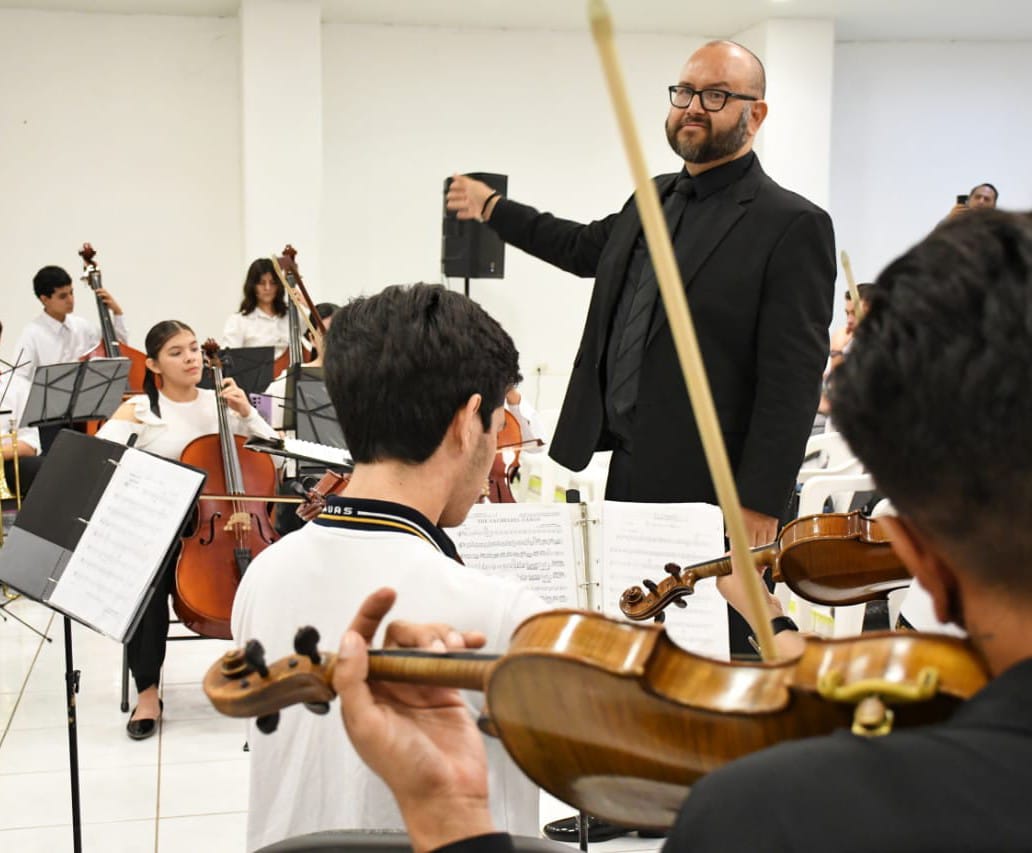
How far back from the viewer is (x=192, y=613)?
11.5 ft

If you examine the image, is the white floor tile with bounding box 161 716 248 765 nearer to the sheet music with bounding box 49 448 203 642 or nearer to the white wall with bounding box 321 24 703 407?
the sheet music with bounding box 49 448 203 642

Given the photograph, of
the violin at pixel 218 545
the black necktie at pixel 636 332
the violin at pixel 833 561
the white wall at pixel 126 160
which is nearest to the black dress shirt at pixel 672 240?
the black necktie at pixel 636 332

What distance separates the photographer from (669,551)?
2.18m

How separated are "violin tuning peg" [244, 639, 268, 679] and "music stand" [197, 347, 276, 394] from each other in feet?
15.2

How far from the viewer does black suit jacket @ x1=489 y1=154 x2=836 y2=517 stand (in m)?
2.26

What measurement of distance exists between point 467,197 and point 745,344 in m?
0.64

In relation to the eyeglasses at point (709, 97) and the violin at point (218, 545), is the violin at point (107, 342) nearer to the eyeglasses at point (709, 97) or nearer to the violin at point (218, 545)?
the violin at point (218, 545)

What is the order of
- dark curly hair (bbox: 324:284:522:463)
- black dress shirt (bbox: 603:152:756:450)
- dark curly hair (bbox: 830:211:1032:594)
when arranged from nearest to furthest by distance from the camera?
dark curly hair (bbox: 830:211:1032:594)
dark curly hair (bbox: 324:284:522:463)
black dress shirt (bbox: 603:152:756:450)

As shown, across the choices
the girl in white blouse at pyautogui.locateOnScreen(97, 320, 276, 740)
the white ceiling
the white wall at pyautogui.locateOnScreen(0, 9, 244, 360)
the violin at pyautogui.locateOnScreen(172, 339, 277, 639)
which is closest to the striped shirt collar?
the violin at pyautogui.locateOnScreen(172, 339, 277, 639)

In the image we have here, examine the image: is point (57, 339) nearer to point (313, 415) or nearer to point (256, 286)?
point (256, 286)

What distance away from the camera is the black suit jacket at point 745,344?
7.40ft

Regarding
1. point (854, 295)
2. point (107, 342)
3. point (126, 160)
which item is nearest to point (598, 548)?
point (854, 295)

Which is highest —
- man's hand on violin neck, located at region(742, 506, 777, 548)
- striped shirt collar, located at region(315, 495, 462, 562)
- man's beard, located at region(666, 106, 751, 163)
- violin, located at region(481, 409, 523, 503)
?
man's beard, located at region(666, 106, 751, 163)

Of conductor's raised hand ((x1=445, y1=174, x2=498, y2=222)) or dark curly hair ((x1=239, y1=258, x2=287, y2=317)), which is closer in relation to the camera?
conductor's raised hand ((x1=445, y1=174, x2=498, y2=222))
